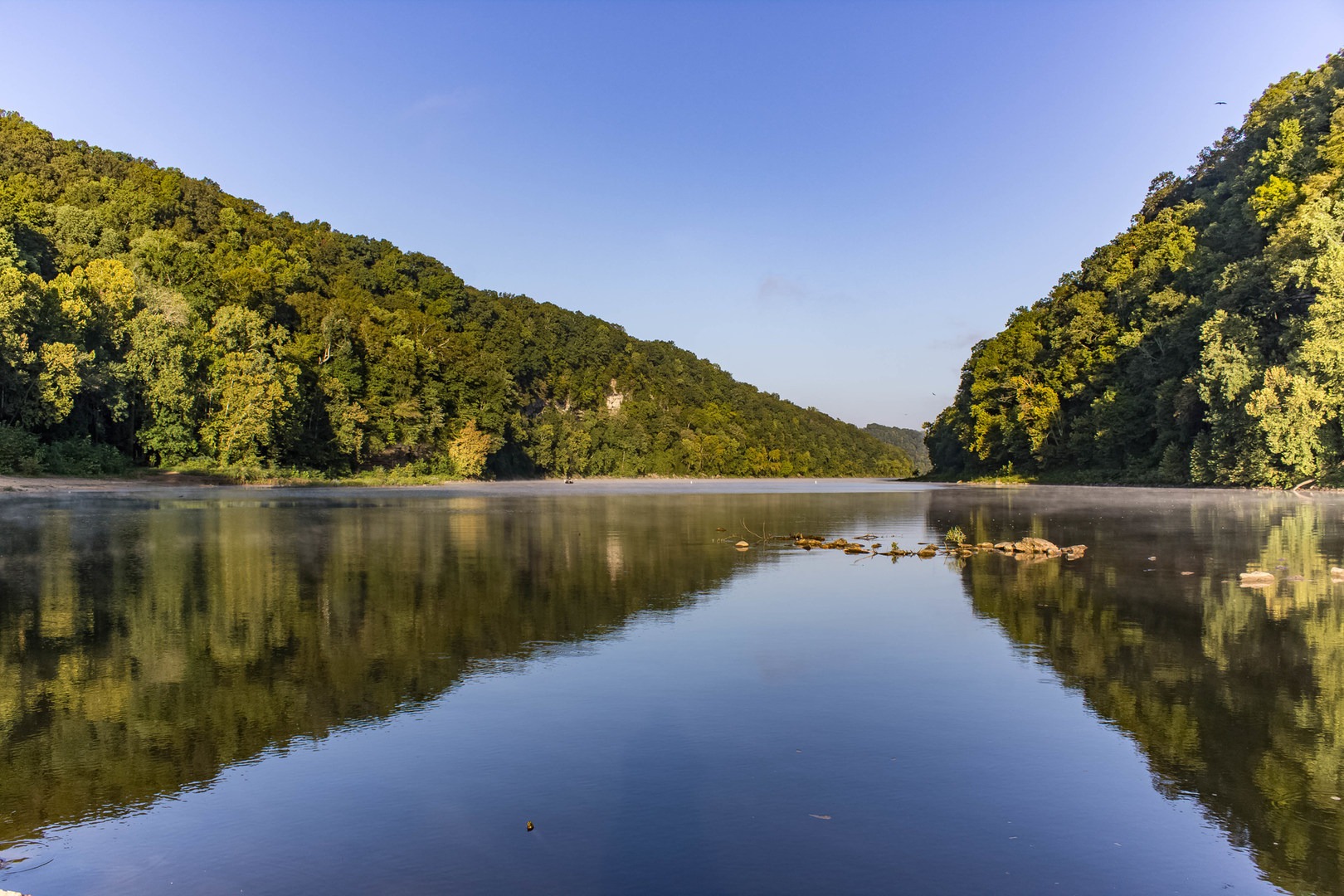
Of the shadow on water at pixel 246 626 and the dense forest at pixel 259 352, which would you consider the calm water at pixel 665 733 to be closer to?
the shadow on water at pixel 246 626

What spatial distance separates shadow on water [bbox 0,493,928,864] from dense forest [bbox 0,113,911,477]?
94.4 feet

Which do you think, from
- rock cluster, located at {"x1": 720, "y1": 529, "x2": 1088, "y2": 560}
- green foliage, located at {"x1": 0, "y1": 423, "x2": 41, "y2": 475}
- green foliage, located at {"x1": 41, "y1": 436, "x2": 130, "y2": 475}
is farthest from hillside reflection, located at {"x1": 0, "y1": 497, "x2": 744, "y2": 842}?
green foliage, located at {"x1": 41, "y1": 436, "x2": 130, "y2": 475}

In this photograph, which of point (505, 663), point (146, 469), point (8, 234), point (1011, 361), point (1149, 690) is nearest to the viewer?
point (1149, 690)

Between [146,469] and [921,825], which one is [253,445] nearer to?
[146,469]

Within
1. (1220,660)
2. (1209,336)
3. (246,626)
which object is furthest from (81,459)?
(1209,336)

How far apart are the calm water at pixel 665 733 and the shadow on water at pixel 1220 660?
4cm

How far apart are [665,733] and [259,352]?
6582 centimetres

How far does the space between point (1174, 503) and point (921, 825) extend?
41.9 m

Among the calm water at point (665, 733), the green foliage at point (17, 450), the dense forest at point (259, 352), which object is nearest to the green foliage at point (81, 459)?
the dense forest at point (259, 352)

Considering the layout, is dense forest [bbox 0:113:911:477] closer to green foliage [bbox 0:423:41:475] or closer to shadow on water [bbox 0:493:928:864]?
green foliage [bbox 0:423:41:475]

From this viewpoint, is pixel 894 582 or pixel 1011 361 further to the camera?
pixel 1011 361

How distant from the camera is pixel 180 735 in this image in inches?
280

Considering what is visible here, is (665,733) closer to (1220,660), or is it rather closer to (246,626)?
(1220,660)

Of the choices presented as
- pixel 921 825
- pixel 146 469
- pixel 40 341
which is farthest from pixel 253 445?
pixel 921 825
